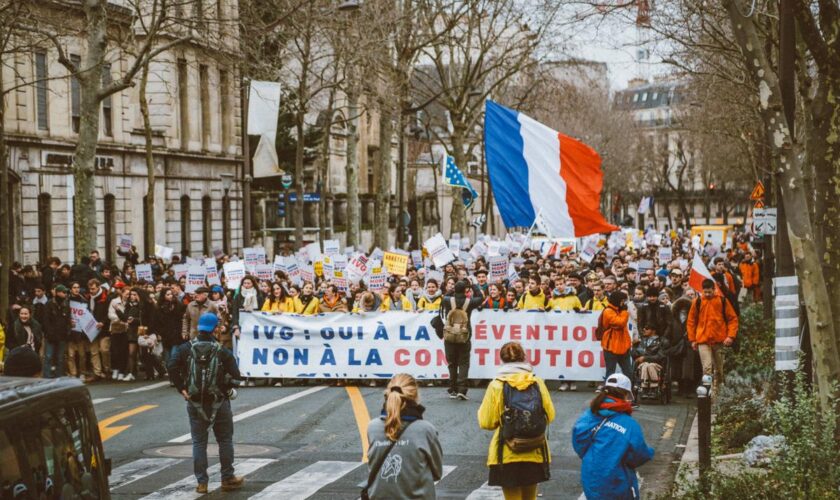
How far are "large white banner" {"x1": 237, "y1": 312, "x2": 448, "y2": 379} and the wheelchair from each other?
310 centimetres

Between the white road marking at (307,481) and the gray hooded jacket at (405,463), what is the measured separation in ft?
11.7

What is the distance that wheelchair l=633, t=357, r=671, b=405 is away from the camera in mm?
17141

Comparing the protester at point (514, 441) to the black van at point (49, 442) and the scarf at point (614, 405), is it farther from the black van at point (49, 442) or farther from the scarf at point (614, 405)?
the black van at point (49, 442)

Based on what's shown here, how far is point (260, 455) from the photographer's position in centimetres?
1335

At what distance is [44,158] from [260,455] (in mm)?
23880

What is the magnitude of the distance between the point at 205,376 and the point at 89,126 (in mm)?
15236

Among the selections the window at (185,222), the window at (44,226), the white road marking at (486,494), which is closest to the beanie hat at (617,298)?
the white road marking at (486,494)

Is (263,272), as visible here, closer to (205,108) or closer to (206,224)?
(206,224)

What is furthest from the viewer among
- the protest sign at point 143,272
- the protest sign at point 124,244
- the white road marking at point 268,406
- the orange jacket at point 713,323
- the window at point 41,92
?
the window at point 41,92

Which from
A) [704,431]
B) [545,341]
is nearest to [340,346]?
[545,341]

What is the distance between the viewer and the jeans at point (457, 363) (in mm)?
17422

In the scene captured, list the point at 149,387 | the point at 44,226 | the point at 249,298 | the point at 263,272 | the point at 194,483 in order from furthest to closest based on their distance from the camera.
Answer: the point at 44,226 → the point at 263,272 → the point at 249,298 → the point at 149,387 → the point at 194,483

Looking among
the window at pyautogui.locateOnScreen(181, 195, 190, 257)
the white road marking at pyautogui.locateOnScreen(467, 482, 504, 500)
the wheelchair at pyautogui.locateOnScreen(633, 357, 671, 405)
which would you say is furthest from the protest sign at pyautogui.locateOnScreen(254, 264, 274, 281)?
the window at pyautogui.locateOnScreen(181, 195, 190, 257)

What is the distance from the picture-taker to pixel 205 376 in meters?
11.7
